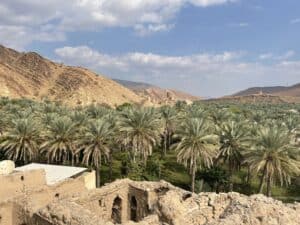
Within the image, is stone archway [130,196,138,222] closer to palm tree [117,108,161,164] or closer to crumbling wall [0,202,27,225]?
crumbling wall [0,202,27,225]

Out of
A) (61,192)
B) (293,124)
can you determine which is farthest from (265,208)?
(293,124)

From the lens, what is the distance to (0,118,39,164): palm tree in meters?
36.1

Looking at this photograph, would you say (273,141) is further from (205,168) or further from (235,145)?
(205,168)

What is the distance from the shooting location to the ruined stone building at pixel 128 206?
40.6 feet

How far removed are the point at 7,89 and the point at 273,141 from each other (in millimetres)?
83681

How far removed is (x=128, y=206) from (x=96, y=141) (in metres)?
15.2

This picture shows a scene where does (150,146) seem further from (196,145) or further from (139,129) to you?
(196,145)

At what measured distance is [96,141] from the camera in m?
35.0

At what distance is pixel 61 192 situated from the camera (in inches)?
804

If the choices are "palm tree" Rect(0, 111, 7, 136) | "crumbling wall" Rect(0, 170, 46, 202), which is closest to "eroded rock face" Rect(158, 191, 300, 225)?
"crumbling wall" Rect(0, 170, 46, 202)

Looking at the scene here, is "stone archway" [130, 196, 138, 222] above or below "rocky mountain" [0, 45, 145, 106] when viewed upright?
below

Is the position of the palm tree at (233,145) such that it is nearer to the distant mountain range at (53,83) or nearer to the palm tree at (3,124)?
the palm tree at (3,124)

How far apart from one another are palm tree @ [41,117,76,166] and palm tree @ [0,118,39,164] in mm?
924

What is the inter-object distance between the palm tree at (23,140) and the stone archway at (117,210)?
17346mm
